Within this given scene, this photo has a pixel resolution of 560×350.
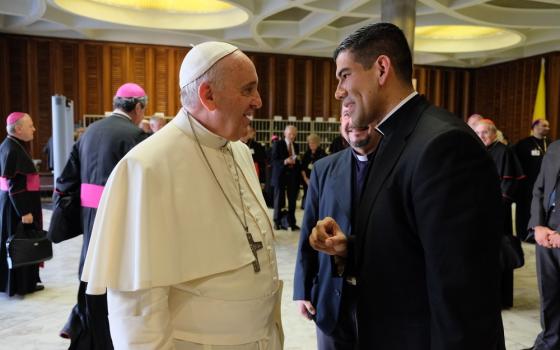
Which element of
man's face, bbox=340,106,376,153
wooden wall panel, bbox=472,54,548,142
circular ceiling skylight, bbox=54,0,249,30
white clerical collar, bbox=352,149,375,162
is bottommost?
Answer: white clerical collar, bbox=352,149,375,162

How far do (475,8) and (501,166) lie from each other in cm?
560

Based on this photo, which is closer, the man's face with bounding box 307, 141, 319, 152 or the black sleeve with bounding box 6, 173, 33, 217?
the black sleeve with bounding box 6, 173, 33, 217

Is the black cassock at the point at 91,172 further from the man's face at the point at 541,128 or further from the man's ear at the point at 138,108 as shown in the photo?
the man's face at the point at 541,128

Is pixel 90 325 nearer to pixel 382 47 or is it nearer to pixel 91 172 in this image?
pixel 91 172

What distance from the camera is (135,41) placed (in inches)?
493

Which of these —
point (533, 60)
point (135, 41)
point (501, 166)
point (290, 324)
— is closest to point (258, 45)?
point (135, 41)

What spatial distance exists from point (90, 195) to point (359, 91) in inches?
97.6

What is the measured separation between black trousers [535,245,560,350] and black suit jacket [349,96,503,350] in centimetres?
227

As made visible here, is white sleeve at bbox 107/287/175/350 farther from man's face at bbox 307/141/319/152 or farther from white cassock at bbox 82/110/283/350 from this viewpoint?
man's face at bbox 307/141/319/152

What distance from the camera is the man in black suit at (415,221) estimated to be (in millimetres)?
1169

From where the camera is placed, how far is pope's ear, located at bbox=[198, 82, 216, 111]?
1.57m

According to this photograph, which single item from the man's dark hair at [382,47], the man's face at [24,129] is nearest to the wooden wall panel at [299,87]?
the man's face at [24,129]

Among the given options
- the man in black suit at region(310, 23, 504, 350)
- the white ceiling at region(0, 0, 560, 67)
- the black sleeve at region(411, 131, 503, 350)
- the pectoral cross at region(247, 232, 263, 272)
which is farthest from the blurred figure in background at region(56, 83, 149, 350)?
the white ceiling at region(0, 0, 560, 67)

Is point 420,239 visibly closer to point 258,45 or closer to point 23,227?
point 23,227
